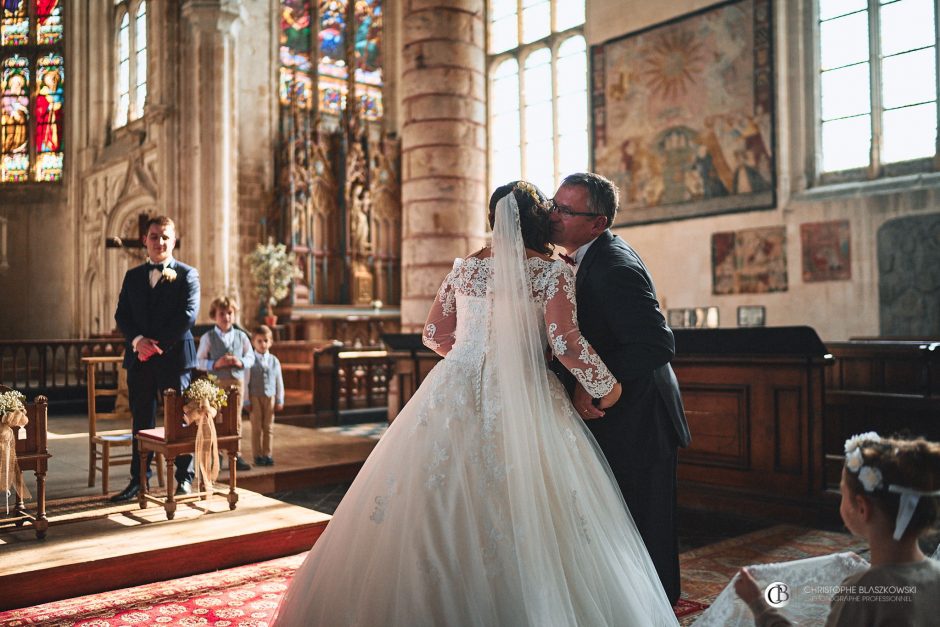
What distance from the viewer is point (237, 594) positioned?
11.0ft

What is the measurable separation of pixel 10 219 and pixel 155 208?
531 centimetres

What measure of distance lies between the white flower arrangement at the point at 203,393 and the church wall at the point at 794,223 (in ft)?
25.4

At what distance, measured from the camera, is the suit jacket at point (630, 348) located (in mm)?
2441

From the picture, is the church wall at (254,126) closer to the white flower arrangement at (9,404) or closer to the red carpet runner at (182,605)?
the white flower arrangement at (9,404)

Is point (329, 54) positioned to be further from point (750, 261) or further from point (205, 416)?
point (205, 416)

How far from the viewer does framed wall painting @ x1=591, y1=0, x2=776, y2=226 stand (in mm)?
10508

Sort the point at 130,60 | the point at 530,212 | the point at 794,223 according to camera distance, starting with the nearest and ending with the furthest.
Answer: the point at 530,212
the point at 794,223
the point at 130,60

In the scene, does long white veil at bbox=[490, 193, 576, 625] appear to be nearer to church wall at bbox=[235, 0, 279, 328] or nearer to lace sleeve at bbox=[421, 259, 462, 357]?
lace sleeve at bbox=[421, 259, 462, 357]

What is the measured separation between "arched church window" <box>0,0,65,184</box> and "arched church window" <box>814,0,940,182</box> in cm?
1629

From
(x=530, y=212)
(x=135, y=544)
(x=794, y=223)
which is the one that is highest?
(x=794, y=223)

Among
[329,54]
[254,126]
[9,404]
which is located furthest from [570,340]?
[329,54]

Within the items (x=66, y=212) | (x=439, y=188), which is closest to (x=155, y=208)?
(x=66, y=212)

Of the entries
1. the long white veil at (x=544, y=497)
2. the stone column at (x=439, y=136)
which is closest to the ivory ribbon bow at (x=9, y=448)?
the long white veil at (x=544, y=497)

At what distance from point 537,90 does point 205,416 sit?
1220cm
